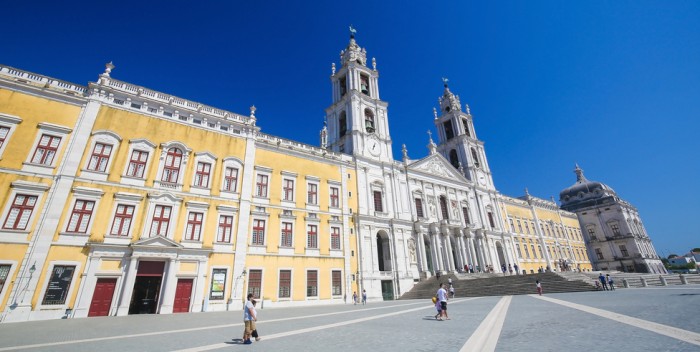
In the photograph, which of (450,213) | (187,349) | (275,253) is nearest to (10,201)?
(275,253)

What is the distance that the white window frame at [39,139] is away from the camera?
17.0m

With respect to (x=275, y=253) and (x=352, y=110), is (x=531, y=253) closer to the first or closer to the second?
(x=352, y=110)

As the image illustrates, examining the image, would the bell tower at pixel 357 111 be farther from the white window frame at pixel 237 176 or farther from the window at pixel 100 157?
the window at pixel 100 157

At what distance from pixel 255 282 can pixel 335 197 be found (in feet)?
34.3

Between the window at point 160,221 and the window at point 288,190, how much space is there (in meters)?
8.57

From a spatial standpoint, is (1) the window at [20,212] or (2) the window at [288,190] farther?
(2) the window at [288,190]

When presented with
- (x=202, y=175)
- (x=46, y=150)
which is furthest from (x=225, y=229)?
(x=46, y=150)

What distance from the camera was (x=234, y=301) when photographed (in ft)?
66.8

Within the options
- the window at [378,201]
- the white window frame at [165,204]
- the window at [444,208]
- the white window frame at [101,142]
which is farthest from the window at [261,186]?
the window at [444,208]

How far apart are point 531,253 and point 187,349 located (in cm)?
5270

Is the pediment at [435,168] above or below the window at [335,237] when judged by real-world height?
above

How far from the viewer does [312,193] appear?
89.4 ft

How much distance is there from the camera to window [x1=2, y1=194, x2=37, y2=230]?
51.5 ft

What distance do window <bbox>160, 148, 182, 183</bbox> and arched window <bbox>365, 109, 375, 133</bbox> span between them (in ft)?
66.3
